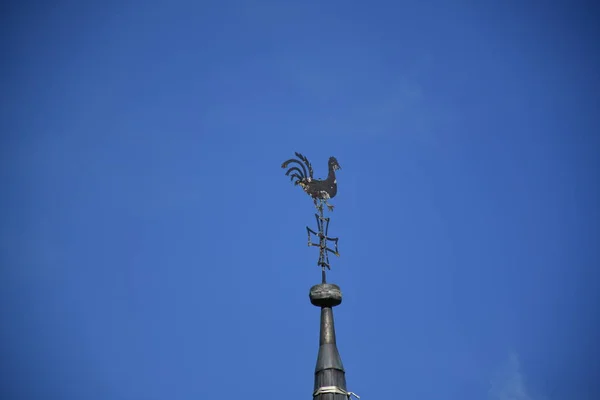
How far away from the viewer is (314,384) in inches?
456

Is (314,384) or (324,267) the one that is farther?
(324,267)

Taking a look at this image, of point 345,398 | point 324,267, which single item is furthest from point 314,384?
point 324,267

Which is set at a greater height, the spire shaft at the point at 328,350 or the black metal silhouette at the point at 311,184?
the black metal silhouette at the point at 311,184

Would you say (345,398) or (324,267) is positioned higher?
(324,267)

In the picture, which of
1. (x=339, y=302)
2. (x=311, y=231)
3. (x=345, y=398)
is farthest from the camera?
(x=311, y=231)

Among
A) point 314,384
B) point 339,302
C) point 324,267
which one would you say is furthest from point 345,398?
point 324,267

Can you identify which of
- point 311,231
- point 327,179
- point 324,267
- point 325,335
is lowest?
point 325,335

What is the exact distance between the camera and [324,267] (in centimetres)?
1322

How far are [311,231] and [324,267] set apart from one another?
3.15 feet

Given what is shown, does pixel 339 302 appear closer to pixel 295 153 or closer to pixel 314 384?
pixel 314 384

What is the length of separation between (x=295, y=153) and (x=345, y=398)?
18.6 feet

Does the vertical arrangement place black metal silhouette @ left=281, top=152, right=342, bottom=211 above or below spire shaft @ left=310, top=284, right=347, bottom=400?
above

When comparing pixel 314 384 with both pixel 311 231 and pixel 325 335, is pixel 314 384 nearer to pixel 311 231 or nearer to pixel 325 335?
pixel 325 335

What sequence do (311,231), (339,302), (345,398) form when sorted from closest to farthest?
(345,398)
(339,302)
(311,231)
